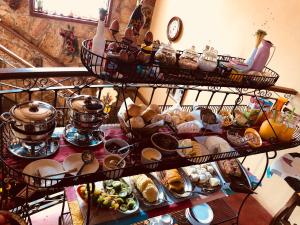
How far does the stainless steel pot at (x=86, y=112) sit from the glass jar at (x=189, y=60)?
429mm

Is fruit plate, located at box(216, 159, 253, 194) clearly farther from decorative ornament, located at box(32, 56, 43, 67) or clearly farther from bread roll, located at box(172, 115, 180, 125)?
decorative ornament, located at box(32, 56, 43, 67)

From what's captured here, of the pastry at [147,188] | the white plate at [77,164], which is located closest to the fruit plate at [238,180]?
the pastry at [147,188]

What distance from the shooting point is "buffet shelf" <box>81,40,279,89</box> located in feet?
3.24

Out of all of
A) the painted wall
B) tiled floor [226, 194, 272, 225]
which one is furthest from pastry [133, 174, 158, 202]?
the painted wall

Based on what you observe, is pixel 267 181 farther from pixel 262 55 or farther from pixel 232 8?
pixel 232 8

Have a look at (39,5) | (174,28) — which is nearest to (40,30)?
(39,5)

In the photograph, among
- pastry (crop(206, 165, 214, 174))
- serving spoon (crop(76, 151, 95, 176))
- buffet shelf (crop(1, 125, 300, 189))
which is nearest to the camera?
buffet shelf (crop(1, 125, 300, 189))

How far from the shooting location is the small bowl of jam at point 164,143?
1.23 metres

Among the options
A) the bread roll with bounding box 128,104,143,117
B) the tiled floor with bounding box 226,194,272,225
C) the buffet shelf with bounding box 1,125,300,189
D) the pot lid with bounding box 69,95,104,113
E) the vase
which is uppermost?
the vase

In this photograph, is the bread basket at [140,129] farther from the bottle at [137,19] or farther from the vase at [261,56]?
the vase at [261,56]

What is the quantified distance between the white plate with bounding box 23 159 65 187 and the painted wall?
6.35 ft

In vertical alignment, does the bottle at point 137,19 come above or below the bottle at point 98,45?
above

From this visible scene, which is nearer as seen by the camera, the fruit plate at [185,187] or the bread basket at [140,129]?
the bread basket at [140,129]

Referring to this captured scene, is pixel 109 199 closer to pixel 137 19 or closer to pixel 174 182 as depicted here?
pixel 174 182
